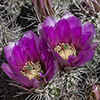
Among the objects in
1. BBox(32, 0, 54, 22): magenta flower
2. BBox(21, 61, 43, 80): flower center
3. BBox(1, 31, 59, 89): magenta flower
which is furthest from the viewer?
BBox(32, 0, 54, 22): magenta flower

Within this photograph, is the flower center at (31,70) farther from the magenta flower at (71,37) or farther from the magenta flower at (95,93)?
the magenta flower at (95,93)

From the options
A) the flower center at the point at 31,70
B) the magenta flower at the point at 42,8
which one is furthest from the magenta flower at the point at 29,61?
the magenta flower at the point at 42,8

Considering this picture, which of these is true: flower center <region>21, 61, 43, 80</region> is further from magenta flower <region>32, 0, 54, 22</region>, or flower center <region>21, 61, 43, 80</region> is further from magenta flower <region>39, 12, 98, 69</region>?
magenta flower <region>32, 0, 54, 22</region>

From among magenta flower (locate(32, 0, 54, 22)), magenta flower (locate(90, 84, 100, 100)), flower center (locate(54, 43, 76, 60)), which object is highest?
magenta flower (locate(32, 0, 54, 22))

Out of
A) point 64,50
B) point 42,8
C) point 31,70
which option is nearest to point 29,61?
point 31,70

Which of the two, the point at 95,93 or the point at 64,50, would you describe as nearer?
the point at 95,93

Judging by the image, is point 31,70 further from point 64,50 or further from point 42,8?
point 42,8

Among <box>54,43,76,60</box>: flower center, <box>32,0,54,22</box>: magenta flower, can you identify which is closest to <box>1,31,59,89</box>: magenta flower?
<box>54,43,76,60</box>: flower center
